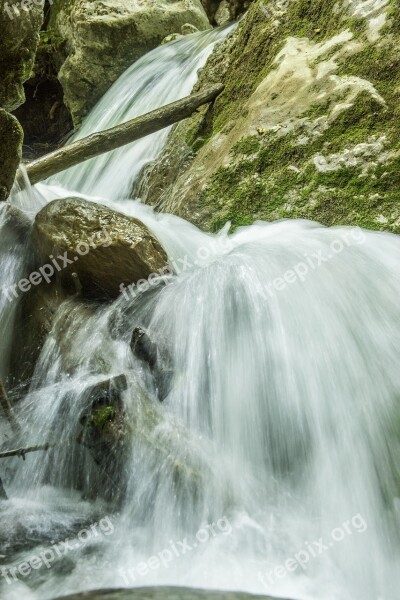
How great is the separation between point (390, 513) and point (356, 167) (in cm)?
270

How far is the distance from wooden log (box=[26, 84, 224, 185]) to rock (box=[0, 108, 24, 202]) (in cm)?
164

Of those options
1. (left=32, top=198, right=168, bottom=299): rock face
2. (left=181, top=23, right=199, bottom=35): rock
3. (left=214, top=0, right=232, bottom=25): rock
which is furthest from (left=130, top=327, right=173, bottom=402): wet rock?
(left=214, top=0, right=232, bottom=25): rock

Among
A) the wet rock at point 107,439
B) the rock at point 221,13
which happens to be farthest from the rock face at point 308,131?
the rock at point 221,13

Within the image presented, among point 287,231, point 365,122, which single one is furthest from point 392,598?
point 365,122

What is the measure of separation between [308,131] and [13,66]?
2.51 meters

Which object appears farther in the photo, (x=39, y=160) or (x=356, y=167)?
(x=39, y=160)

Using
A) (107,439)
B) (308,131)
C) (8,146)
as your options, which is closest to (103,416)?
(107,439)

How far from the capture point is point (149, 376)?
9.53ft

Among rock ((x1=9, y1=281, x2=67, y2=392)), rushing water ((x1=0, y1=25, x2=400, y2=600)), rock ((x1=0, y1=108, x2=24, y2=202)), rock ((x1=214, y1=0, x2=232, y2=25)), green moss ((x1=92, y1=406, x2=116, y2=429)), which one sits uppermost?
rock ((x1=214, y1=0, x2=232, y2=25))

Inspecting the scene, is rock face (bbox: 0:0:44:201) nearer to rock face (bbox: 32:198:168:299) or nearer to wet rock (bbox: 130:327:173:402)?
rock face (bbox: 32:198:168:299)

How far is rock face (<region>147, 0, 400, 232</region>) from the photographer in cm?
393

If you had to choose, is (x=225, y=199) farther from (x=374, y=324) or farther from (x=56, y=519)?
(x=56, y=519)

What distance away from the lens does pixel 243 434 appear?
8.80ft

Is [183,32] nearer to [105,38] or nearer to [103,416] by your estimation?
[105,38]
